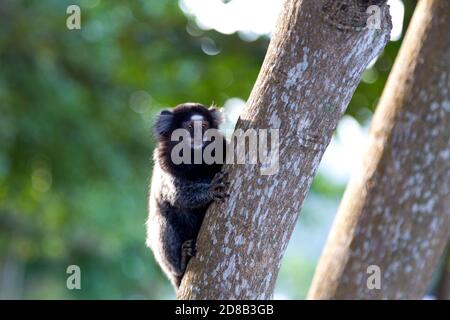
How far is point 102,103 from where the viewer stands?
48.9 ft

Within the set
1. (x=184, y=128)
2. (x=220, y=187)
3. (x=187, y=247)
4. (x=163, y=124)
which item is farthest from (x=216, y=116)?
(x=220, y=187)

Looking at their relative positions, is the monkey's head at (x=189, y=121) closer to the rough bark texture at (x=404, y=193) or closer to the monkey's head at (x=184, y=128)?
the monkey's head at (x=184, y=128)

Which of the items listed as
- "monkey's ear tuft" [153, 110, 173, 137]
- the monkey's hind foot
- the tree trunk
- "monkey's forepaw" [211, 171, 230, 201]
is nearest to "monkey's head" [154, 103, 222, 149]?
"monkey's ear tuft" [153, 110, 173, 137]

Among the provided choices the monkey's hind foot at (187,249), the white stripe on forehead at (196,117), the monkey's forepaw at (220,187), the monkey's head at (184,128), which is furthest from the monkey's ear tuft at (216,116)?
the monkey's forepaw at (220,187)

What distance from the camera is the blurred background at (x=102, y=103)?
1019cm

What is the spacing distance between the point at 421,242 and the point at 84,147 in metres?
9.01

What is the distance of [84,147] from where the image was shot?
14570 millimetres

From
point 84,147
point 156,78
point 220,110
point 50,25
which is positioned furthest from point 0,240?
point 220,110

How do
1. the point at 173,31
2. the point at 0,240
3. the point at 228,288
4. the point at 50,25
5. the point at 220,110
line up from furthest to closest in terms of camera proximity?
the point at 0,240 → the point at 50,25 → the point at 173,31 → the point at 220,110 → the point at 228,288

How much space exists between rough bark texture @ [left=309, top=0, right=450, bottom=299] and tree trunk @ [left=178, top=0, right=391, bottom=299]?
2.14 m

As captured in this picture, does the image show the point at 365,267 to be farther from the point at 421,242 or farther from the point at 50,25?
the point at 50,25

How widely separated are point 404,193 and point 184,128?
1941 mm

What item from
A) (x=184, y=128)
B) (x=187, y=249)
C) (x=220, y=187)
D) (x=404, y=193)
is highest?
(x=184, y=128)

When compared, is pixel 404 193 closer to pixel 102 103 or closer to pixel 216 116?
pixel 216 116
